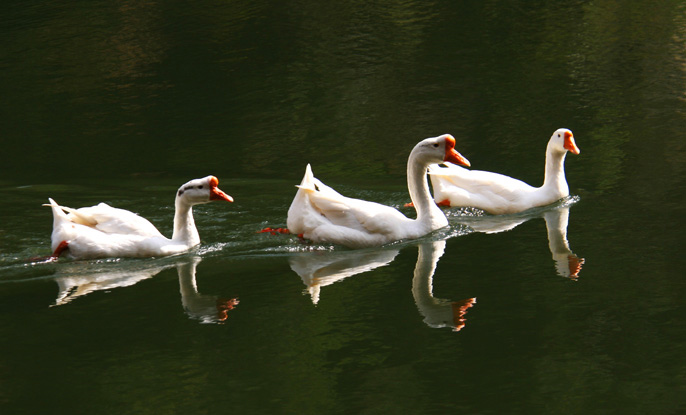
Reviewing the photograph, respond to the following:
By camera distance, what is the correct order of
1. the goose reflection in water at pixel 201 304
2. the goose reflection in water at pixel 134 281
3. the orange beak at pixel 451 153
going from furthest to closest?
1. the orange beak at pixel 451 153
2. the goose reflection in water at pixel 134 281
3. the goose reflection in water at pixel 201 304

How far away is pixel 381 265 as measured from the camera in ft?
35.6

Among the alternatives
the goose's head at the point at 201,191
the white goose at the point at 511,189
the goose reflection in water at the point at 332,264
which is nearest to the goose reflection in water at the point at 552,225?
the white goose at the point at 511,189

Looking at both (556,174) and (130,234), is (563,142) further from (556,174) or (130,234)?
(130,234)

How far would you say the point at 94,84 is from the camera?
70.3ft

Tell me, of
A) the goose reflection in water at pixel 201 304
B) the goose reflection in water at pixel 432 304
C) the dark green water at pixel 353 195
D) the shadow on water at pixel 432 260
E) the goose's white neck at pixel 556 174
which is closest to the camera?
the dark green water at pixel 353 195

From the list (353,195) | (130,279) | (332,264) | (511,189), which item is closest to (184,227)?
(130,279)

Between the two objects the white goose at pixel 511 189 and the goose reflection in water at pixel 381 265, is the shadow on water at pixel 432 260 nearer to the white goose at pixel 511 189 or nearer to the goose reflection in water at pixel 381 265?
the goose reflection in water at pixel 381 265

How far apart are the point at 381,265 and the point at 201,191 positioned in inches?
85.8

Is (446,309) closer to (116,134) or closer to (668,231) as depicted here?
(668,231)

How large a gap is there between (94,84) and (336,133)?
704 cm

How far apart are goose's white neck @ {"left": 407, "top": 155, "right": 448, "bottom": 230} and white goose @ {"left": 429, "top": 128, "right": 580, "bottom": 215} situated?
34.8 inches

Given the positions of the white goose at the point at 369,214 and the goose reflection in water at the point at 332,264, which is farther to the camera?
the white goose at the point at 369,214

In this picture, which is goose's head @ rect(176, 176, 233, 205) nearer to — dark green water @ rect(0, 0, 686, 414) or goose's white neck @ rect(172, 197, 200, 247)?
goose's white neck @ rect(172, 197, 200, 247)

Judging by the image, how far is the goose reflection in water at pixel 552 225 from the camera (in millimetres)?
10466
